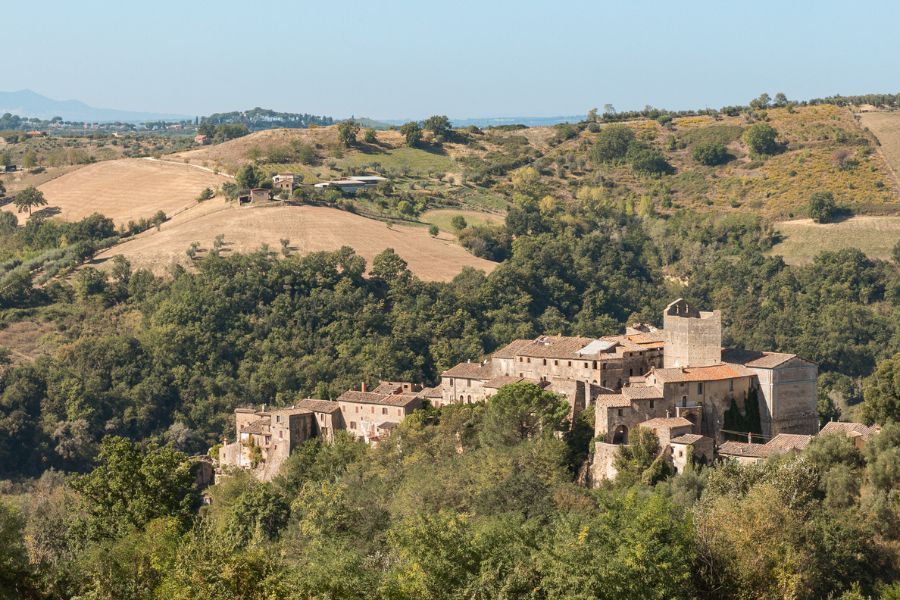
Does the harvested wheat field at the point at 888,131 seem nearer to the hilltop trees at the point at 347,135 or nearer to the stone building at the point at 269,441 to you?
the hilltop trees at the point at 347,135

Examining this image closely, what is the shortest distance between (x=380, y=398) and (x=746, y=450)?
1798cm

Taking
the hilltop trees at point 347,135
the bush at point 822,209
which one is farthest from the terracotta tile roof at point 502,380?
the hilltop trees at point 347,135

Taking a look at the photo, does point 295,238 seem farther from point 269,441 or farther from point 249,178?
point 269,441

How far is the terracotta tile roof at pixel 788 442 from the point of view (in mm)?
47919

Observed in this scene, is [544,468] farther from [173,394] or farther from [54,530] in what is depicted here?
[173,394]

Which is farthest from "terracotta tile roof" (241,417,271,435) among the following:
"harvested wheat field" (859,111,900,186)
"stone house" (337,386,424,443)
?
"harvested wheat field" (859,111,900,186)

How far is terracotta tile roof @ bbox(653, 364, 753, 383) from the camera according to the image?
51.0m

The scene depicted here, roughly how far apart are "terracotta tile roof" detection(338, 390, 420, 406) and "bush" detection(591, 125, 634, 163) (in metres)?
88.8

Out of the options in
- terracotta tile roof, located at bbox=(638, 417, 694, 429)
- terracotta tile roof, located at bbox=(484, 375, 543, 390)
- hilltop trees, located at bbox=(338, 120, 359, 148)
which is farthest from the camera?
hilltop trees, located at bbox=(338, 120, 359, 148)

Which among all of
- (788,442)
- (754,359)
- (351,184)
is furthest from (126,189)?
(788,442)

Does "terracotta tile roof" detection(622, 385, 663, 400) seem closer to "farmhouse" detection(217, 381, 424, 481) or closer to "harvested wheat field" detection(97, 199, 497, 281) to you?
"farmhouse" detection(217, 381, 424, 481)

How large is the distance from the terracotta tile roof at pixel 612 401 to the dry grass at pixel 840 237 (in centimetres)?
6829

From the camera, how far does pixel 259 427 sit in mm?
62719

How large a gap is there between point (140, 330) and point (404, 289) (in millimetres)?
18109
